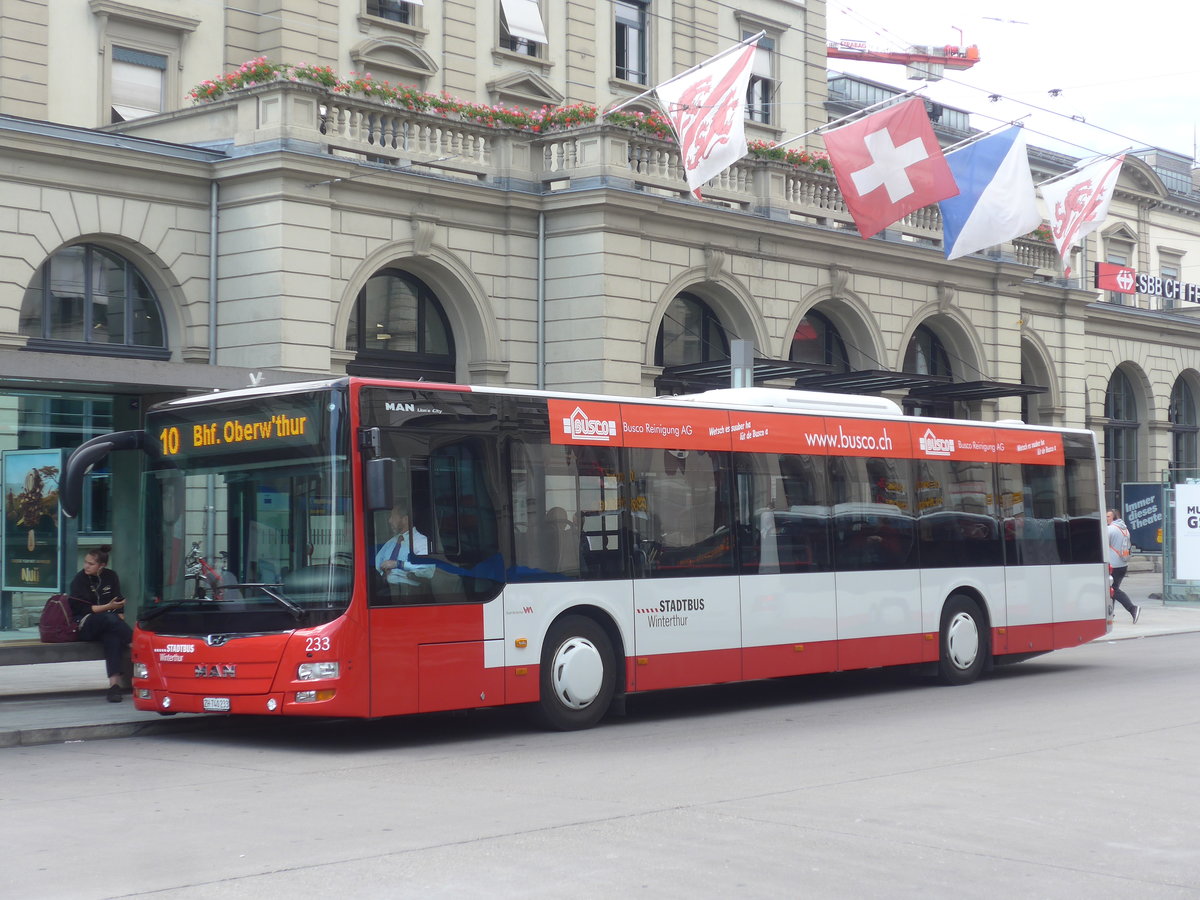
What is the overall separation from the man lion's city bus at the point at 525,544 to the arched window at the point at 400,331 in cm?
1030

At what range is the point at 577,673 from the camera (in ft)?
43.7

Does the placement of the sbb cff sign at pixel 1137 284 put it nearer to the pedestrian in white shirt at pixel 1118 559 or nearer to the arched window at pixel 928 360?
the arched window at pixel 928 360

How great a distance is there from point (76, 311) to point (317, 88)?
474 centimetres

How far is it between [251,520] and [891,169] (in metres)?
15.4

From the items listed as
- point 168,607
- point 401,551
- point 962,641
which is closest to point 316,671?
point 401,551

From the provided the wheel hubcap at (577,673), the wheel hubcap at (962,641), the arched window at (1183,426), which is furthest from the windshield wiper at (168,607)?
the arched window at (1183,426)

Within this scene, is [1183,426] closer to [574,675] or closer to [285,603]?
[574,675]

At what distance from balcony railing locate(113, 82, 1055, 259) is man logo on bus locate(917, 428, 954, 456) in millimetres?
9750

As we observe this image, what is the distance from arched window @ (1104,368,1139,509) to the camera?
1736 inches

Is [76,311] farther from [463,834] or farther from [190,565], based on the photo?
[463,834]

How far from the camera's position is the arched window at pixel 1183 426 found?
46.8m

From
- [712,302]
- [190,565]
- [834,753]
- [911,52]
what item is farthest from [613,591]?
[911,52]

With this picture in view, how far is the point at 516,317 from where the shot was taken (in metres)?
25.9

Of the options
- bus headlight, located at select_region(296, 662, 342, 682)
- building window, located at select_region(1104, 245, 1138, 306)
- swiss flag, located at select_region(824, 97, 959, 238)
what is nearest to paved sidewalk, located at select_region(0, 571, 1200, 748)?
bus headlight, located at select_region(296, 662, 342, 682)
